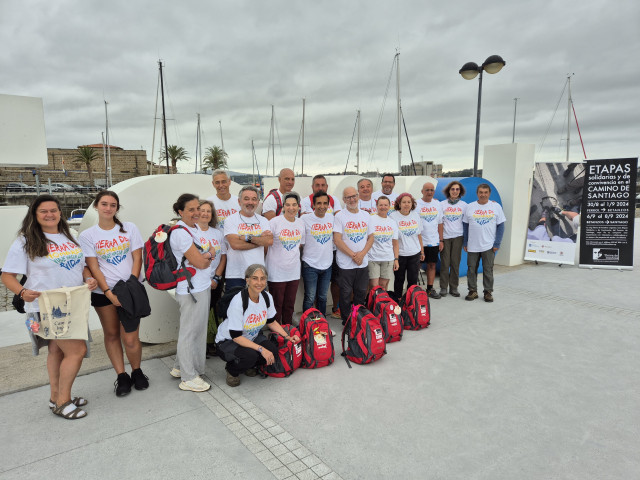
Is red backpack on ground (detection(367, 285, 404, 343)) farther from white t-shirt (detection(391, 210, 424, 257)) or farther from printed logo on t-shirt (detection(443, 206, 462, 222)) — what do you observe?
printed logo on t-shirt (detection(443, 206, 462, 222))

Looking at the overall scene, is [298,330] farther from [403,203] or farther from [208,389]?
[403,203]

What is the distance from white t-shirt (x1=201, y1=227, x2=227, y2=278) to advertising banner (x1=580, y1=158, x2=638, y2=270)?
26.9ft

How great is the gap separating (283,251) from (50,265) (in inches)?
82.4

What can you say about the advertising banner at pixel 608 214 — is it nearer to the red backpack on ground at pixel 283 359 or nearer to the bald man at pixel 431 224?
the bald man at pixel 431 224

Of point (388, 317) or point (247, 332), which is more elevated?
point (247, 332)

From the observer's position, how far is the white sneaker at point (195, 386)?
11.6 feet

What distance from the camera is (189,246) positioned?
11.1 feet

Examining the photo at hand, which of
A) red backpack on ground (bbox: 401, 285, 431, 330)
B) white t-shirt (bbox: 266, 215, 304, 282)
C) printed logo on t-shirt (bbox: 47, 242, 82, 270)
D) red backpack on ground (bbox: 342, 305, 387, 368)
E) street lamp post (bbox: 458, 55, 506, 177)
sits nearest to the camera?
printed logo on t-shirt (bbox: 47, 242, 82, 270)

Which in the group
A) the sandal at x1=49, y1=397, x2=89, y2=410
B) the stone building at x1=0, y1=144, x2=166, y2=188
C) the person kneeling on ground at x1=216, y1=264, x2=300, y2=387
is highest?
the stone building at x1=0, y1=144, x2=166, y2=188

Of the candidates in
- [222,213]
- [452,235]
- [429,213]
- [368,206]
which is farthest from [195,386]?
[452,235]

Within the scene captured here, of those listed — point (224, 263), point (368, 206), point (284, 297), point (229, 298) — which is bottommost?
point (284, 297)

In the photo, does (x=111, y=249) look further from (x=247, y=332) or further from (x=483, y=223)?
(x=483, y=223)

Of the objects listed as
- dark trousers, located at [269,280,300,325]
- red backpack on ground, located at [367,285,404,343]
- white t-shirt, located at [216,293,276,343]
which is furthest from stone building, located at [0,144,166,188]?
white t-shirt, located at [216,293,276,343]

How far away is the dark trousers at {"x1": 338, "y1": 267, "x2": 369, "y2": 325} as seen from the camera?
486 centimetres
